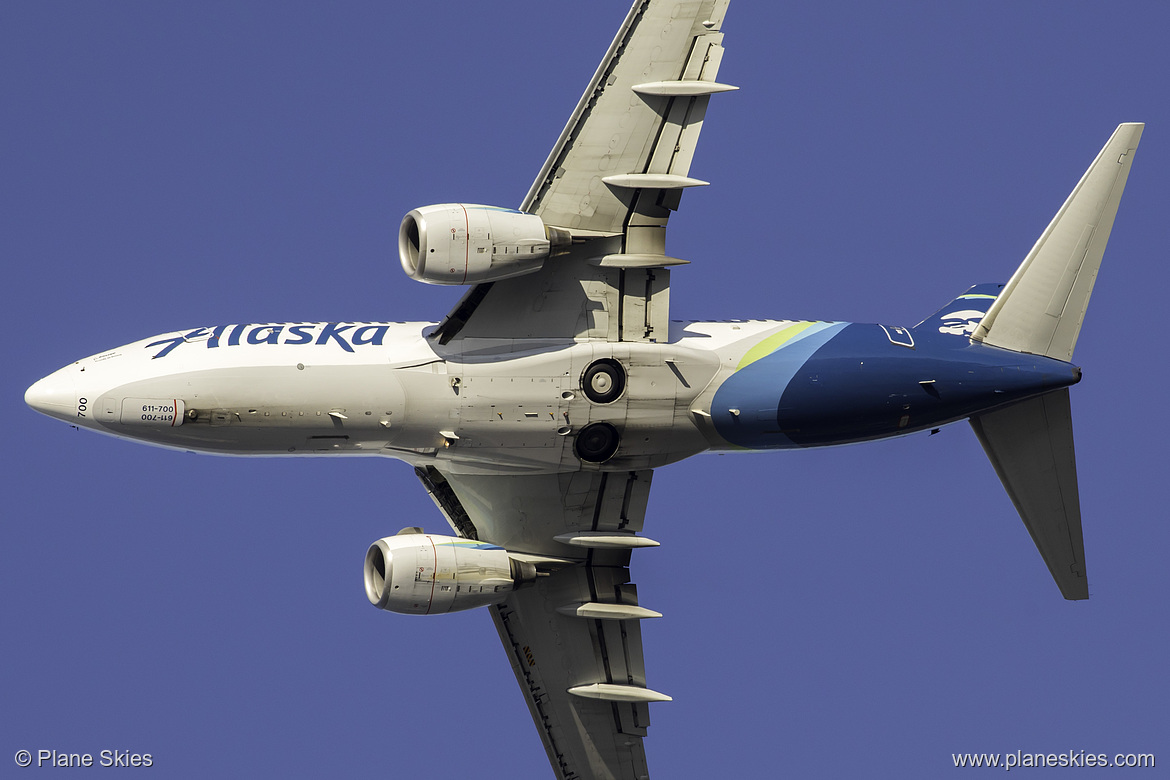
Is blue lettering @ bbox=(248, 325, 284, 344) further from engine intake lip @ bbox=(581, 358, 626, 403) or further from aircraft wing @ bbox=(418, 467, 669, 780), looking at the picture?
engine intake lip @ bbox=(581, 358, 626, 403)

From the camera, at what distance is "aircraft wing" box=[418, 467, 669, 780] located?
105 ft

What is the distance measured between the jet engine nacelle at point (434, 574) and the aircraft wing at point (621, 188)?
4019 mm

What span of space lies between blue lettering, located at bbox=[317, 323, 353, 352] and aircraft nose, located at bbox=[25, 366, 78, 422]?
4556 mm

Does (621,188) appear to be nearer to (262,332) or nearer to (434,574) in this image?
(262,332)

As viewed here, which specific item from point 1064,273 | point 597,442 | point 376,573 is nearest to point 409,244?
point 597,442

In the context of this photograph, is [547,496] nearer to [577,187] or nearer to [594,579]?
[594,579]

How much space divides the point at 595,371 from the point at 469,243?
3623 millimetres

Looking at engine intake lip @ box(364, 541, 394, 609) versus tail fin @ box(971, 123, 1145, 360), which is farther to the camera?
tail fin @ box(971, 123, 1145, 360)

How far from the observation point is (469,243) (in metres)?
28.3

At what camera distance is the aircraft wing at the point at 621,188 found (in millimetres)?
29484

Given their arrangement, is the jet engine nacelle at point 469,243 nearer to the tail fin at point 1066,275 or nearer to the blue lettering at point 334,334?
the blue lettering at point 334,334

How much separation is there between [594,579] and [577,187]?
820 centimetres

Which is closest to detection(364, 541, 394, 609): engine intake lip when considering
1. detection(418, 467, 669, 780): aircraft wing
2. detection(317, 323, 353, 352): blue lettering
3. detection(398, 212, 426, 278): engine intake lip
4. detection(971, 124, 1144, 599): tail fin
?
detection(418, 467, 669, 780): aircraft wing

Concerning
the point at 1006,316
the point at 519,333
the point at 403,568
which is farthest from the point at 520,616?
the point at 1006,316
